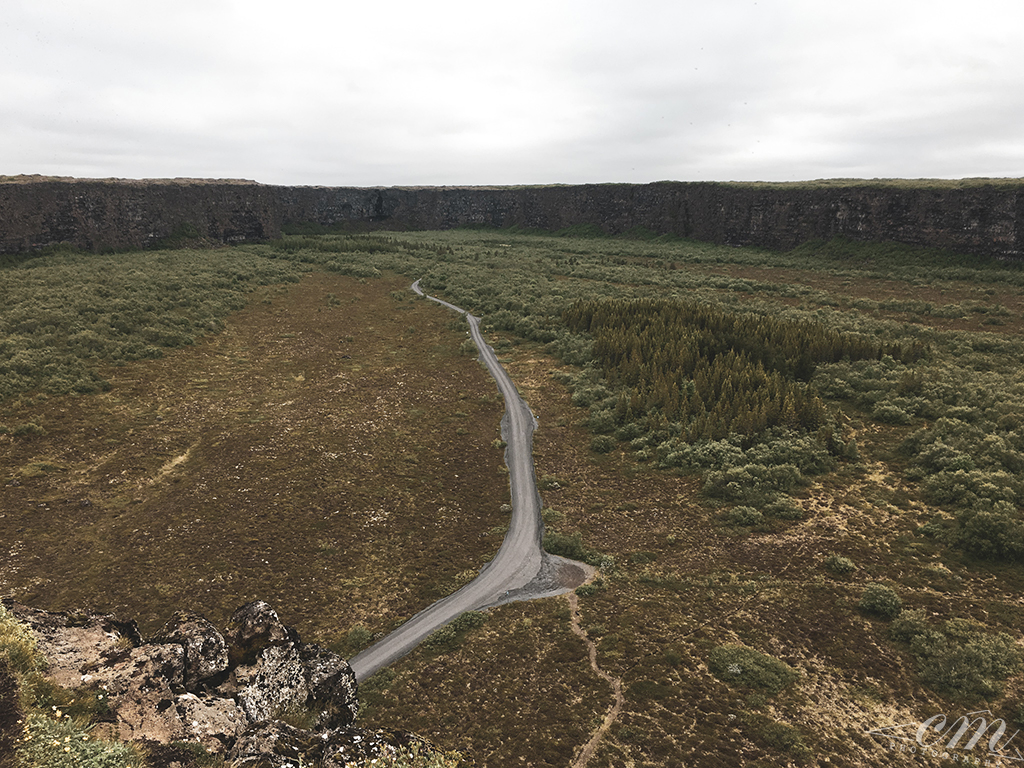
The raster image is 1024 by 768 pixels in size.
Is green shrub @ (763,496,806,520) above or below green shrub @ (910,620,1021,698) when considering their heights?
above

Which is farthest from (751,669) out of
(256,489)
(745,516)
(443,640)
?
(256,489)

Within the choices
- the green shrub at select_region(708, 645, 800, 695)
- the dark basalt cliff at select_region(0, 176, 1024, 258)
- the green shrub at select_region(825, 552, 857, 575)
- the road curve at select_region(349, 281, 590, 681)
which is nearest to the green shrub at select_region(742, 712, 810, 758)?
the green shrub at select_region(708, 645, 800, 695)

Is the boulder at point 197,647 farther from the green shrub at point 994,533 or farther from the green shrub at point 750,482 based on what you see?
the green shrub at point 994,533

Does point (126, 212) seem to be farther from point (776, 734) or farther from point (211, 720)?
point (776, 734)

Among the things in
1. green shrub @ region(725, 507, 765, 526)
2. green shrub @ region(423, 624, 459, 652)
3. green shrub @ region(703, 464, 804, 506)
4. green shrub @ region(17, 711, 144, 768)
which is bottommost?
green shrub @ region(423, 624, 459, 652)

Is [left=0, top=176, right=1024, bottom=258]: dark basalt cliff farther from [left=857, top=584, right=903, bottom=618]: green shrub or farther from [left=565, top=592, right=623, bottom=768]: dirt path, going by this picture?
[left=565, top=592, right=623, bottom=768]: dirt path

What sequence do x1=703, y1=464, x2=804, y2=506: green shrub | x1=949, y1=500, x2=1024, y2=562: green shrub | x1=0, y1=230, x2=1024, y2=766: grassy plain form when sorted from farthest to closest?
x1=703, y1=464, x2=804, y2=506: green shrub → x1=949, y1=500, x2=1024, y2=562: green shrub → x1=0, y1=230, x2=1024, y2=766: grassy plain

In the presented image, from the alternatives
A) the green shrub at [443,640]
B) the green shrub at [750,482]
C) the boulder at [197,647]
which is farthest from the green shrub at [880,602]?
the boulder at [197,647]
